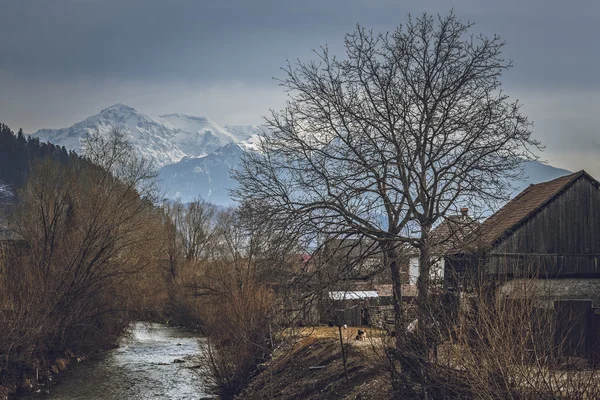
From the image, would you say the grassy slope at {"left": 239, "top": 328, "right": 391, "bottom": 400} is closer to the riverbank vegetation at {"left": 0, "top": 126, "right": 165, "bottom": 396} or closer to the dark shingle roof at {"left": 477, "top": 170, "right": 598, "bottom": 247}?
the dark shingle roof at {"left": 477, "top": 170, "right": 598, "bottom": 247}

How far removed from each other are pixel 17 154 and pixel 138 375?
11146 centimetres

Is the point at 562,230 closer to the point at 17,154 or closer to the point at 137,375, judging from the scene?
the point at 137,375

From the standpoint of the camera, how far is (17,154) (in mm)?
125875

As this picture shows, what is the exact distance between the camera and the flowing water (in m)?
24.3

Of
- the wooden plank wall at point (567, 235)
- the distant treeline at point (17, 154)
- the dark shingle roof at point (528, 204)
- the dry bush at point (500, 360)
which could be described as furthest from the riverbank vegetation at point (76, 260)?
the distant treeline at point (17, 154)

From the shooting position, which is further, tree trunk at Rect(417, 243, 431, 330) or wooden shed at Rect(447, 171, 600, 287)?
wooden shed at Rect(447, 171, 600, 287)

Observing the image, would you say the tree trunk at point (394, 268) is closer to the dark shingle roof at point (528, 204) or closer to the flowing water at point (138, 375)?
the flowing water at point (138, 375)

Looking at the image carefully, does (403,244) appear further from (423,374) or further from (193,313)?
(193,313)

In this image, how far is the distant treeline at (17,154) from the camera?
4737 inches

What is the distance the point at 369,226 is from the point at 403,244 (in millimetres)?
1087

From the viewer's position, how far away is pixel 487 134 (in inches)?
688

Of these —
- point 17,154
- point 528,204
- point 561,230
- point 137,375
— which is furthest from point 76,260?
point 17,154

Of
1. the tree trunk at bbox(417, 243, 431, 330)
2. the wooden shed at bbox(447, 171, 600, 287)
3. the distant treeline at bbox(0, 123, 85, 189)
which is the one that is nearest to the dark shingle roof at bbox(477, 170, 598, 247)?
the wooden shed at bbox(447, 171, 600, 287)

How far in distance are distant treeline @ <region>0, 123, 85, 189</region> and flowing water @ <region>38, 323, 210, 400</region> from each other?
92.2 meters
